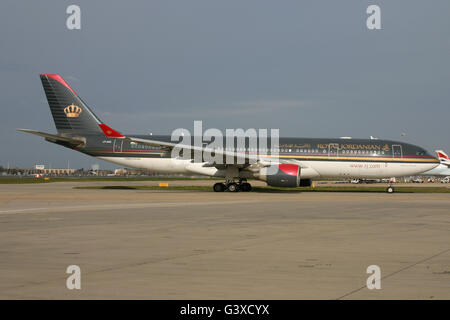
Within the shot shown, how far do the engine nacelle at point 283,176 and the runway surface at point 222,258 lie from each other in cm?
1649

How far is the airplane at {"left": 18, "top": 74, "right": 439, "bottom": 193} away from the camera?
35.0 metres

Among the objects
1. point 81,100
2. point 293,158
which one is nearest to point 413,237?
point 293,158

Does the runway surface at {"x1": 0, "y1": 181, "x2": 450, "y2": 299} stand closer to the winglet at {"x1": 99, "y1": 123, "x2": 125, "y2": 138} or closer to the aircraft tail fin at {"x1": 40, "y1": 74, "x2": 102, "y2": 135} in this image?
the winglet at {"x1": 99, "y1": 123, "x2": 125, "y2": 138}

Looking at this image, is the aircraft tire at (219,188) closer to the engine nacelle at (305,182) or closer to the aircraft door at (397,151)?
the engine nacelle at (305,182)

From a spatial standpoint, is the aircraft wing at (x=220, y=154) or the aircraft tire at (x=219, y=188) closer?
the aircraft wing at (x=220, y=154)

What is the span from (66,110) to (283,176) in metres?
16.8

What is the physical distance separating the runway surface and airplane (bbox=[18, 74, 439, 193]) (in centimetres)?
2019

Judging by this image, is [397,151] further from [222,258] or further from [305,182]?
[222,258]

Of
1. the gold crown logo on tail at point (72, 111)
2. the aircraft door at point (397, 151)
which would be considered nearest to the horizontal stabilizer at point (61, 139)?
the gold crown logo on tail at point (72, 111)

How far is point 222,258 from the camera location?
8148 mm

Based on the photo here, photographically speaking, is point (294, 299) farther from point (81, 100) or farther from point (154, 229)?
point (81, 100)

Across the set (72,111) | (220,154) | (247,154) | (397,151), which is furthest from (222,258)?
(72,111)

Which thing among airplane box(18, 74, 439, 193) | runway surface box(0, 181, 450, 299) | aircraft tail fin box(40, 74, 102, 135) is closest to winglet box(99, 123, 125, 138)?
airplane box(18, 74, 439, 193)

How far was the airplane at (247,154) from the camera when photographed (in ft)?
115
